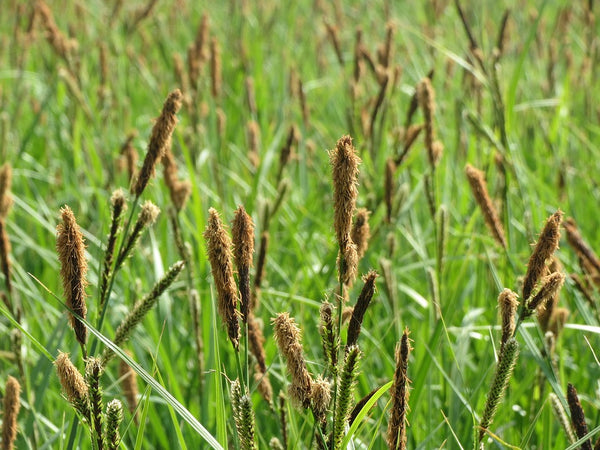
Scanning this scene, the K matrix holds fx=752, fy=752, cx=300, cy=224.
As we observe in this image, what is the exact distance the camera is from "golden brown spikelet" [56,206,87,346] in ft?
2.90

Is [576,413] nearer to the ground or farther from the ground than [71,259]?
nearer to the ground

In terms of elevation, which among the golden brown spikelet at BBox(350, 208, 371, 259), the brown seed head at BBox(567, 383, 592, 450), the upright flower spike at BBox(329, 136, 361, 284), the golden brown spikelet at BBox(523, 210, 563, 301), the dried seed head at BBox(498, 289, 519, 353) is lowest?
the brown seed head at BBox(567, 383, 592, 450)

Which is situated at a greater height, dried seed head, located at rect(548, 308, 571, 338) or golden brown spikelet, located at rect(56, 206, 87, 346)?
golden brown spikelet, located at rect(56, 206, 87, 346)

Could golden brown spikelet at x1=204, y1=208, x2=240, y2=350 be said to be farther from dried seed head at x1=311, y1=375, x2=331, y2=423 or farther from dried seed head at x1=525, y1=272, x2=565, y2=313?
dried seed head at x1=525, y1=272, x2=565, y2=313

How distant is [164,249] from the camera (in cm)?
244

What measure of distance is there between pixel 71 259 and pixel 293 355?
0.29 metres

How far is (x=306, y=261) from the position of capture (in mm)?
2164

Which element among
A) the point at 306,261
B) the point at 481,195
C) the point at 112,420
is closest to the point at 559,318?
the point at 481,195

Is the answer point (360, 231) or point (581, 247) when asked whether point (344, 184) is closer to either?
point (360, 231)

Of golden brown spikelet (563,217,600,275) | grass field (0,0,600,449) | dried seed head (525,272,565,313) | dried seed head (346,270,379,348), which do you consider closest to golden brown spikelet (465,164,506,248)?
grass field (0,0,600,449)

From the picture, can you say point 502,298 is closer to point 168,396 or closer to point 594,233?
point 168,396

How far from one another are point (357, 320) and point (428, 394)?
0.78 meters

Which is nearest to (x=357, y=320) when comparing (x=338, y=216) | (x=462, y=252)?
(x=338, y=216)

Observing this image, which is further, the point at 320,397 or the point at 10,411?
the point at 10,411
